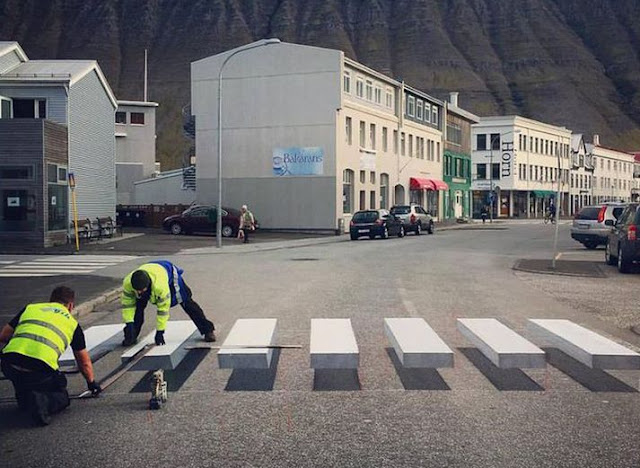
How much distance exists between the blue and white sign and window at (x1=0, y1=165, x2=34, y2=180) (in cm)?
1927

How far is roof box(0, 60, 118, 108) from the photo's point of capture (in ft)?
105

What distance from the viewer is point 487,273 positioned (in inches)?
797

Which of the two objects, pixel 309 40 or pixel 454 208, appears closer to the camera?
pixel 454 208

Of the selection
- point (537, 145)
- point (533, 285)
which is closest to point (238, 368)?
point (533, 285)

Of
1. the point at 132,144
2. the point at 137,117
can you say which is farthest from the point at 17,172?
the point at 137,117

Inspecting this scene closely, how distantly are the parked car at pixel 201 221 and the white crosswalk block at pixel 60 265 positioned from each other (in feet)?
50.7

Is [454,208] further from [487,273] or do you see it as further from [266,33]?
[266,33]

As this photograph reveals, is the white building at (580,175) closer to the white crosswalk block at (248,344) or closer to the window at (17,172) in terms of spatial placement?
the window at (17,172)

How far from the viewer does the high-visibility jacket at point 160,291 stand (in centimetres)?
856

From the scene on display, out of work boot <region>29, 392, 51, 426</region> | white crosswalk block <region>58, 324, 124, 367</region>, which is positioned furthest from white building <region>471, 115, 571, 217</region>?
work boot <region>29, 392, 51, 426</region>

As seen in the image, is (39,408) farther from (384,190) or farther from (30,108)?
(384,190)

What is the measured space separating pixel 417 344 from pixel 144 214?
141 feet

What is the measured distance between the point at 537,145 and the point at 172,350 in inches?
3397

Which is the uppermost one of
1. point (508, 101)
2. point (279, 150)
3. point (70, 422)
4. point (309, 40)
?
point (309, 40)
